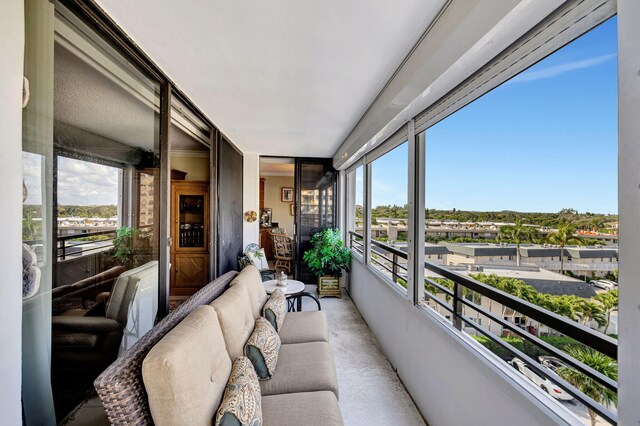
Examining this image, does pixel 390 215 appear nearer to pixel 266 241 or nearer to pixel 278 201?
pixel 266 241

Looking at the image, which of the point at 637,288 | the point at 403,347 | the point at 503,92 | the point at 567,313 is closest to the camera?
the point at 637,288

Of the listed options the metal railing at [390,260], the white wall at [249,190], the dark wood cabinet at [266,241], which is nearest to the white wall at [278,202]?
the dark wood cabinet at [266,241]

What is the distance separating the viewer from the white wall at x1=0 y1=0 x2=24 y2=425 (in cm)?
83

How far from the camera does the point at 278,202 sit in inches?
304

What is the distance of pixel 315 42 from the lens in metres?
1.51

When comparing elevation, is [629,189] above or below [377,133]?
below

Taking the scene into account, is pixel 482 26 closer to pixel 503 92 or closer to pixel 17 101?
pixel 503 92

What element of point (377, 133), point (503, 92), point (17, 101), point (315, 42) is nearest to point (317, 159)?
point (377, 133)

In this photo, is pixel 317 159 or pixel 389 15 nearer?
pixel 389 15

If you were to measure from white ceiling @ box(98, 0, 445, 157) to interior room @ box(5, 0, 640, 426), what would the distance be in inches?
0.6

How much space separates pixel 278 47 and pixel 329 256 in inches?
129

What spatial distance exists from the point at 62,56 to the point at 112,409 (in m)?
1.48

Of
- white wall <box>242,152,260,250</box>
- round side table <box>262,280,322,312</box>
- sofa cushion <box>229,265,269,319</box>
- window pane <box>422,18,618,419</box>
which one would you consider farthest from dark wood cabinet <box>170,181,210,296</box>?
window pane <box>422,18,618,419</box>

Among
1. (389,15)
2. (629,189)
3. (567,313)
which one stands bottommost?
(567,313)
